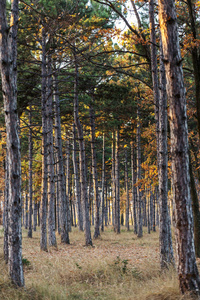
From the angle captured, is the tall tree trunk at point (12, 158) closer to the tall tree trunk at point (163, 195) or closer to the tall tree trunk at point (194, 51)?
the tall tree trunk at point (163, 195)

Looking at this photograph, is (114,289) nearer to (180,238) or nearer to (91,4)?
(180,238)

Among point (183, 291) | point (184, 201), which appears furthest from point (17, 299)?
point (184, 201)

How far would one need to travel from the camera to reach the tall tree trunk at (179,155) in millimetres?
4934

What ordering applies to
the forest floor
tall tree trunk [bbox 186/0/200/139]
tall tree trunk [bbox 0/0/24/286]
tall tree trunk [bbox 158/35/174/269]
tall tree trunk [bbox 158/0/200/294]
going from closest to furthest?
tall tree trunk [bbox 158/0/200/294] < the forest floor < tall tree trunk [bbox 0/0/24/286] < tall tree trunk [bbox 158/35/174/269] < tall tree trunk [bbox 186/0/200/139]

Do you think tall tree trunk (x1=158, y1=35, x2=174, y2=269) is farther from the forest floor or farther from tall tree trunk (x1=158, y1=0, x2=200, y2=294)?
tall tree trunk (x1=158, y1=0, x2=200, y2=294)

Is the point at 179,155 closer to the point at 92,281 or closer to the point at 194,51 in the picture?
the point at 92,281

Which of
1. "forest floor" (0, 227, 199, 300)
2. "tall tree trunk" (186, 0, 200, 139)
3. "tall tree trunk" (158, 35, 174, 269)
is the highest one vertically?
"tall tree trunk" (186, 0, 200, 139)

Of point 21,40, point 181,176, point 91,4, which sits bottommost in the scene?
point 181,176

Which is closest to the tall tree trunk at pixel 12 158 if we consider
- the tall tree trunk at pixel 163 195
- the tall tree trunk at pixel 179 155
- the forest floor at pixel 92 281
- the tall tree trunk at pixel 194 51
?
the forest floor at pixel 92 281

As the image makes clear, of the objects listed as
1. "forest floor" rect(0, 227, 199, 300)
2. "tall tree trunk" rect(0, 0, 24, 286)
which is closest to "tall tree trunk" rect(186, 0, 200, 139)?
"forest floor" rect(0, 227, 199, 300)

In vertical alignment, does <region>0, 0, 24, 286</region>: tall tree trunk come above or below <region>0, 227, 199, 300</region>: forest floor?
above

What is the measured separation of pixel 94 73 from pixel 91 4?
405cm

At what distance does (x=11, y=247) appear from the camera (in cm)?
598

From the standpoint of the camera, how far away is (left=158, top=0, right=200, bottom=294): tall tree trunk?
493 cm
